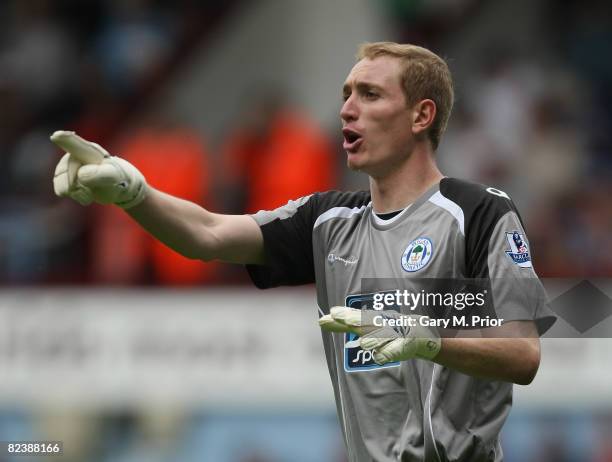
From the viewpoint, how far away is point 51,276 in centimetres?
1238

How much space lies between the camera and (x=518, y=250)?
17.0ft

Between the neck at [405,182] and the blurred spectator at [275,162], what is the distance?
6.26 m

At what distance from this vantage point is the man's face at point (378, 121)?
5555 millimetres

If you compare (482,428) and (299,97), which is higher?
(299,97)

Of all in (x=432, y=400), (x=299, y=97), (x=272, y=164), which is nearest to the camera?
(x=432, y=400)

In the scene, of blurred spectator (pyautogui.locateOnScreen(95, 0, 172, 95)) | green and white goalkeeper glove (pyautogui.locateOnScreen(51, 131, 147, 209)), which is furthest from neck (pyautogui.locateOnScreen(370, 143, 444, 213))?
blurred spectator (pyautogui.locateOnScreen(95, 0, 172, 95))

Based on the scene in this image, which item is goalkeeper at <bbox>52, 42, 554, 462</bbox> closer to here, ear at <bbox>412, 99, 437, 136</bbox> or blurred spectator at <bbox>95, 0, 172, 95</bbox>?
ear at <bbox>412, 99, 437, 136</bbox>

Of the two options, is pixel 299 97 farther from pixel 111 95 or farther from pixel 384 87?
pixel 384 87

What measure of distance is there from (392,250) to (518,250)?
52cm

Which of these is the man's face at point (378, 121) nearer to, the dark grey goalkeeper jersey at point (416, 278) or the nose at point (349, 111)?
the nose at point (349, 111)

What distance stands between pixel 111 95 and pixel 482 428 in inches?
376

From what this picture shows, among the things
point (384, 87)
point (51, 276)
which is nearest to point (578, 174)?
point (51, 276)

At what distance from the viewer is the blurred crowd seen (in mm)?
12125

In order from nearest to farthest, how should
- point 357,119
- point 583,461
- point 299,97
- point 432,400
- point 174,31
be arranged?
point 432,400 < point 357,119 < point 583,461 < point 299,97 < point 174,31
